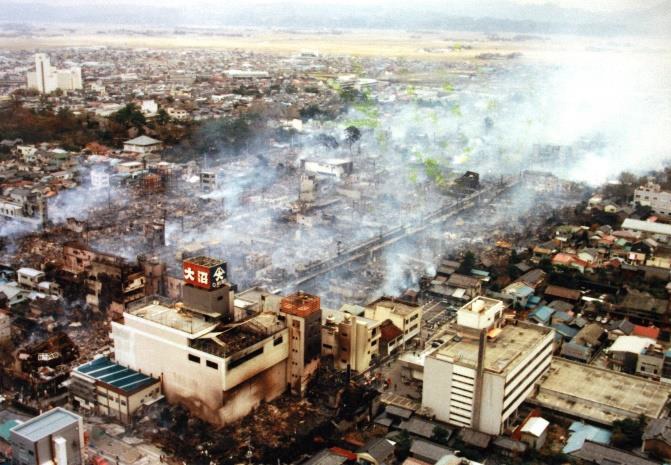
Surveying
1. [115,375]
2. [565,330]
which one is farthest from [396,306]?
[115,375]

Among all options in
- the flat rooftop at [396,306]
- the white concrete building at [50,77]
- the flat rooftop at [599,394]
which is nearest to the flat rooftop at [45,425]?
the flat rooftop at [396,306]

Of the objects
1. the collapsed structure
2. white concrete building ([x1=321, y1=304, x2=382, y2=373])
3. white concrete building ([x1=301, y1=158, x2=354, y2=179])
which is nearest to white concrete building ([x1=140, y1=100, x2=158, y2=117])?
white concrete building ([x1=301, y1=158, x2=354, y2=179])

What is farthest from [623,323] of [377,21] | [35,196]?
[377,21]

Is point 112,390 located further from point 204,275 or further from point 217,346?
point 204,275

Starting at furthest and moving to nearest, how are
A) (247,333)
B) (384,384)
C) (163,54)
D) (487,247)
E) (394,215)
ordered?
(163,54), (394,215), (487,247), (384,384), (247,333)

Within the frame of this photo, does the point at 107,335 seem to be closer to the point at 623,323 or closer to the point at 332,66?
the point at 623,323

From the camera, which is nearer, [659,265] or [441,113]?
[659,265]
